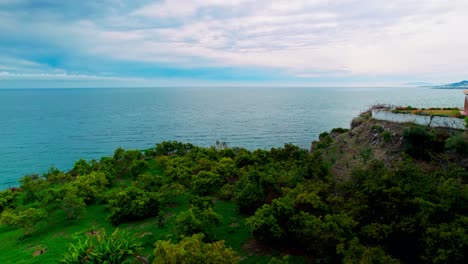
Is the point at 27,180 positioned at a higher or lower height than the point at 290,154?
lower

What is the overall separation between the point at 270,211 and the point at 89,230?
1209 cm

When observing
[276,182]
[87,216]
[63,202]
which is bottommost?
[87,216]

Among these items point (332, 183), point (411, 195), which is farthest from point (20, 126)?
point (411, 195)

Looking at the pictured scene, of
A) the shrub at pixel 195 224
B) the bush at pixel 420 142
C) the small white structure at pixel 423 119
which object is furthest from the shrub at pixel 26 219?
the small white structure at pixel 423 119

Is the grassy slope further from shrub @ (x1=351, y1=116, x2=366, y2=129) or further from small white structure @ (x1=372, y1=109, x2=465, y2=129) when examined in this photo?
shrub @ (x1=351, y1=116, x2=366, y2=129)

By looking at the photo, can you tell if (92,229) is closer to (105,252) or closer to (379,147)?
(105,252)

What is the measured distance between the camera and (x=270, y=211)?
15469 millimetres

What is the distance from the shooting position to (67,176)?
2956 centimetres

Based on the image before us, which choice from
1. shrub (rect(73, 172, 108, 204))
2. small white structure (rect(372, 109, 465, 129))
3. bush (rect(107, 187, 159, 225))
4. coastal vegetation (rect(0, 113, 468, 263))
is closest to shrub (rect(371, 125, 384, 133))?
coastal vegetation (rect(0, 113, 468, 263))

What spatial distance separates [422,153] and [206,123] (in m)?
64.4

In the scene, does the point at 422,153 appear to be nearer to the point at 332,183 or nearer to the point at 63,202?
the point at 332,183

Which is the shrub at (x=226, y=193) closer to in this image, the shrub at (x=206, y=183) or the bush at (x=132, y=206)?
the shrub at (x=206, y=183)

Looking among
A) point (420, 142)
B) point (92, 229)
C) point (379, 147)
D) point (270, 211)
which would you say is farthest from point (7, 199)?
point (420, 142)

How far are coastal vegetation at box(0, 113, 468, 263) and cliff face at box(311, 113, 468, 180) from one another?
0.39 feet
